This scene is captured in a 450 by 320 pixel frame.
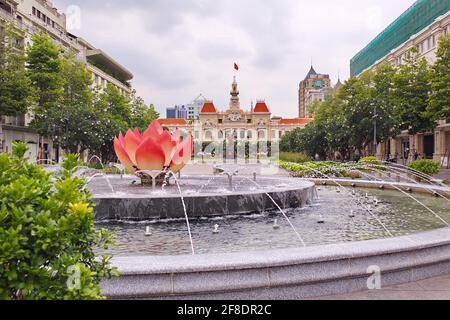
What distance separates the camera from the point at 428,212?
10672 mm

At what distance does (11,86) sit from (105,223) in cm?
2819

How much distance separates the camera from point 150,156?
11867 millimetres

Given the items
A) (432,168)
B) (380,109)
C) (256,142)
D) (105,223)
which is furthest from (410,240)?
(256,142)

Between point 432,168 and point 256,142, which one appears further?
point 256,142

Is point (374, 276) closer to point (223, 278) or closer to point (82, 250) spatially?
point (223, 278)

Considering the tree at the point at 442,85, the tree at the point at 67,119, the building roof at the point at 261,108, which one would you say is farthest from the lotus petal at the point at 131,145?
the building roof at the point at 261,108

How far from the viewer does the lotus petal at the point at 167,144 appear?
11867 millimetres

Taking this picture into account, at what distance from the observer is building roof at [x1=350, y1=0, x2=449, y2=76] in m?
43.4

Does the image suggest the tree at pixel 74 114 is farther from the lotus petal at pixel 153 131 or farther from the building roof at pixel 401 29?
the building roof at pixel 401 29

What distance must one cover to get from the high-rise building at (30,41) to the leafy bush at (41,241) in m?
28.5

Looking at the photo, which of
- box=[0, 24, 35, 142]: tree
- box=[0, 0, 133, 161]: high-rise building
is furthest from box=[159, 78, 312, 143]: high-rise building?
box=[0, 24, 35, 142]: tree

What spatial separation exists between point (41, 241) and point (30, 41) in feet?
151

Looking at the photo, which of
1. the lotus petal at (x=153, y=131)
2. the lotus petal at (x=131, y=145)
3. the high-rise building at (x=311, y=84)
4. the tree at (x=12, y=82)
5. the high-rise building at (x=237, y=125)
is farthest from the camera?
the high-rise building at (x=311, y=84)

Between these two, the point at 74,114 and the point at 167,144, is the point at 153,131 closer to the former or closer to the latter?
the point at 167,144
